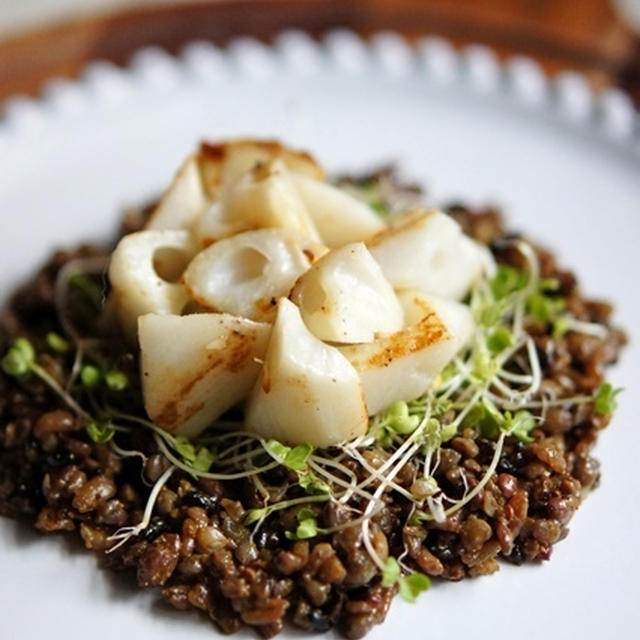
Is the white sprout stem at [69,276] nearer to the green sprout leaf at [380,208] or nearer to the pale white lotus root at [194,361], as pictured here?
the pale white lotus root at [194,361]

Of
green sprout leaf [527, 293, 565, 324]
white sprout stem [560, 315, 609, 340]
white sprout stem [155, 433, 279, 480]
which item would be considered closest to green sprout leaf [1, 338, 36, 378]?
white sprout stem [155, 433, 279, 480]

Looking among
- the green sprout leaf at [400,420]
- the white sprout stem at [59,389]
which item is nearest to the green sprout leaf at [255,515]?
the green sprout leaf at [400,420]

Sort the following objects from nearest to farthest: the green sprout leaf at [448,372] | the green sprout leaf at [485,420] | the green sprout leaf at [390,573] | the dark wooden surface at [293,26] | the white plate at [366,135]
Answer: the green sprout leaf at [390,573]
the green sprout leaf at [485,420]
the green sprout leaf at [448,372]
the white plate at [366,135]
the dark wooden surface at [293,26]

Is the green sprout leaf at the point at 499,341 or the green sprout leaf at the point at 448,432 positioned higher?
the green sprout leaf at the point at 499,341

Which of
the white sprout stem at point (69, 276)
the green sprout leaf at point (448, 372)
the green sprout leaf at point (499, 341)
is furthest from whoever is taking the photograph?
the white sprout stem at point (69, 276)

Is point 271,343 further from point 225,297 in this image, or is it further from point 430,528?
point 430,528

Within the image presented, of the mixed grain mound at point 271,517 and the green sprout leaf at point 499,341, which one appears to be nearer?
the mixed grain mound at point 271,517

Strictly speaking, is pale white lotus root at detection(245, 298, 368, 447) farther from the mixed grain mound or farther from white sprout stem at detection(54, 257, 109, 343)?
white sprout stem at detection(54, 257, 109, 343)
